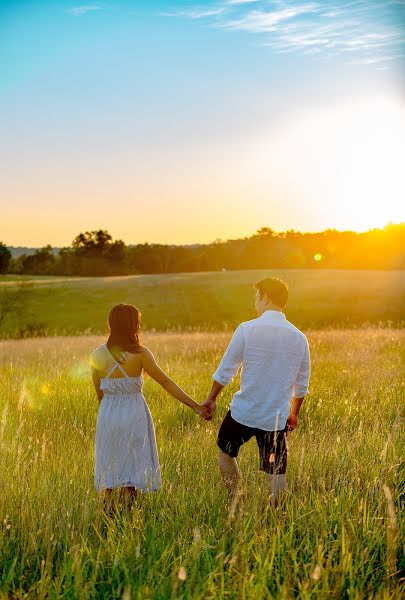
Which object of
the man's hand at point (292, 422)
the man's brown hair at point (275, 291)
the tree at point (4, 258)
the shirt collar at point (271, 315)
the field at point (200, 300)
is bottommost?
the field at point (200, 300)

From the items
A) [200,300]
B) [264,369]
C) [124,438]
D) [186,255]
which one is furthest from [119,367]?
[186,255]

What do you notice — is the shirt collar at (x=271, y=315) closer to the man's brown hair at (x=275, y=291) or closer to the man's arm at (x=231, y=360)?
the man's brown hair at (x=275, y=291)

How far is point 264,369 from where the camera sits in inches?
166

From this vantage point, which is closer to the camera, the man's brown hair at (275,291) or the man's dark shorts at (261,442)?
the man's dark shorts at (261,442)

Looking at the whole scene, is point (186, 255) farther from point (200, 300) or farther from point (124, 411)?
point (124, 411)

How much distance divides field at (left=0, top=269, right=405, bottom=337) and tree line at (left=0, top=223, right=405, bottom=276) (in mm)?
29763

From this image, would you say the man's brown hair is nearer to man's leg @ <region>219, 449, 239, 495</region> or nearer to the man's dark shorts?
the man's dark shorts

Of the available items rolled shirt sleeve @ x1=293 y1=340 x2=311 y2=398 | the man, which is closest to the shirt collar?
the man

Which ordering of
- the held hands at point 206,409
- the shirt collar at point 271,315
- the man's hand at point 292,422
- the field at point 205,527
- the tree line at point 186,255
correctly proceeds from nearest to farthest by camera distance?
the field at point 205,527 < the shirt collar at point 271,315 < the man's hand at point 292,422 < the held hands at point 206,409 < the tree line at point 186,255

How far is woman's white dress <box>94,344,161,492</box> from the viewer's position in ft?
13.9

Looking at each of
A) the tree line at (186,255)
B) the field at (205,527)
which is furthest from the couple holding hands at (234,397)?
the tree line at (186,255)

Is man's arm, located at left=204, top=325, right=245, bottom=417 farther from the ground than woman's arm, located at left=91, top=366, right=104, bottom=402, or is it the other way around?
man's arm, located at left=204, top=325, right=245, bottom=417

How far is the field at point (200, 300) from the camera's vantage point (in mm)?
40531

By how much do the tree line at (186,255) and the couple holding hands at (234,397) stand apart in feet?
263
